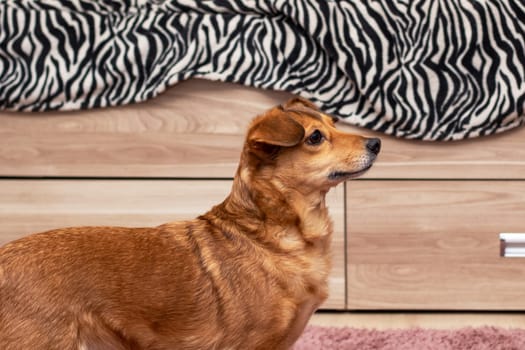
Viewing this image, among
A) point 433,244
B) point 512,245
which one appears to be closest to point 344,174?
point 433,244

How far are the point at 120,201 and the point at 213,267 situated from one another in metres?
0.77

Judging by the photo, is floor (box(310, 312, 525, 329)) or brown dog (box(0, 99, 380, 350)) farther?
floor (box(310, 312, 525, 329))

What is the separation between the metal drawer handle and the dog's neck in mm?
816

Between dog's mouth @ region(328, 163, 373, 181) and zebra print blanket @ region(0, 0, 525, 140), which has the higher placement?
zebra print blanket @ region(0, 0, 525, 140)

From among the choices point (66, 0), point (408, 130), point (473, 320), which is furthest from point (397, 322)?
point (66, 0)

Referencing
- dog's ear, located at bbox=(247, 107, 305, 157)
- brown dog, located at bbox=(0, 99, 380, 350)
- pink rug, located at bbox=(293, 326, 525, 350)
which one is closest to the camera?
brown dog, located at bbox=(0, 99, 380, 350)

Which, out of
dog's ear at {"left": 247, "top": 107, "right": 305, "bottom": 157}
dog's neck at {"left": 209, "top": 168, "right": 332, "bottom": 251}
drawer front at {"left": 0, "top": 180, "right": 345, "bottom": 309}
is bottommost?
drawer front at {"left": 0, "top": 180, "right": 345, "bottom": 309}

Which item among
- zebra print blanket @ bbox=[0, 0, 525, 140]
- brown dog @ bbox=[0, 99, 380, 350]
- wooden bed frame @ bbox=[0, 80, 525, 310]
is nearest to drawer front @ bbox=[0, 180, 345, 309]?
wooden bed frame @ bbox=[0, 80, 525, 310]

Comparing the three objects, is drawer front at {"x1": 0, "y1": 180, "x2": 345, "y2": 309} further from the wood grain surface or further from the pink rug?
the pink rug

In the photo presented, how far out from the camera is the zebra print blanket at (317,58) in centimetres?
195

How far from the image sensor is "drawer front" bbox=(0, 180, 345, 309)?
202 cm

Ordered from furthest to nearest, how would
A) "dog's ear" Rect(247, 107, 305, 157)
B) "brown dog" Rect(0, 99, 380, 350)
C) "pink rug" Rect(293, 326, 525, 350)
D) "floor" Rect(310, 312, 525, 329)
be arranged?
1. "floor" Rect(310, 312, 525, 329)
2. "pink rug" Rect(293, 326, 525, 350)
3. "dog's ear" Rect(247, 107, 305, 157)
4. "brown dog" Rect(0, 99, 380, 350)

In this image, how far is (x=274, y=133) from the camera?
4.34 feet

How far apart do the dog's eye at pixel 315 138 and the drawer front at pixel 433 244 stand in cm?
64
